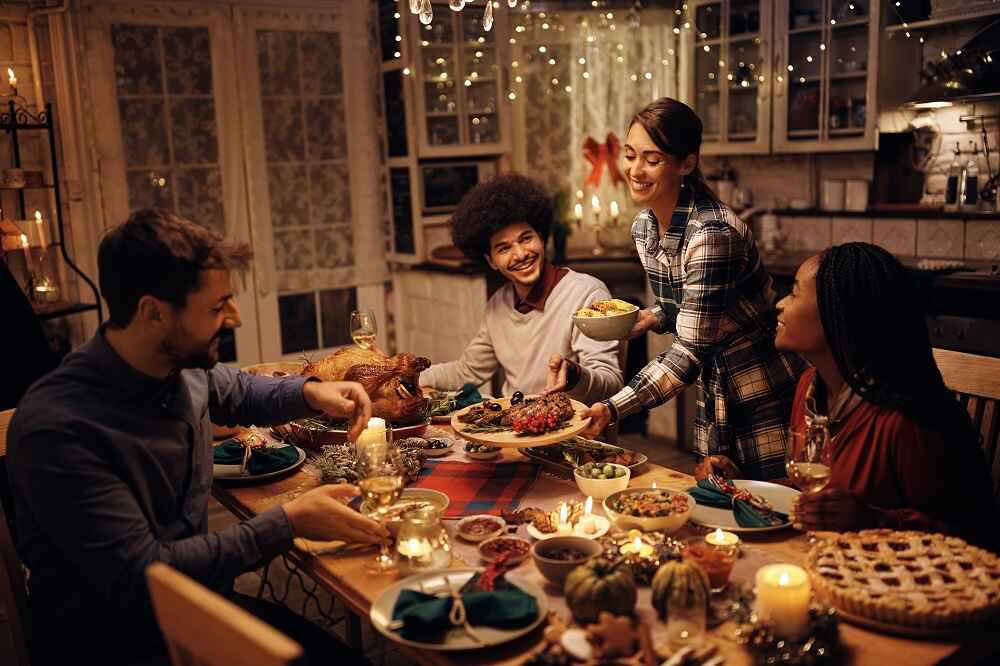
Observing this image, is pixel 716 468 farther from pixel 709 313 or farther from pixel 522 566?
pixel 522 566

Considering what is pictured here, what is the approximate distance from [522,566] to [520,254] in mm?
1455

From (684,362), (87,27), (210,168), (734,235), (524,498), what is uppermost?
(87,27)

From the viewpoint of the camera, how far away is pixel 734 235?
225 cm

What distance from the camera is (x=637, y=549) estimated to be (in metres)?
1.58

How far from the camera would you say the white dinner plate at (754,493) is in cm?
170

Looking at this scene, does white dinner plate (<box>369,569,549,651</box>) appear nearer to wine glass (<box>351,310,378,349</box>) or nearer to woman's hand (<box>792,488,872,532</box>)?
woman's hand (<box>792,488,872,532</box>)

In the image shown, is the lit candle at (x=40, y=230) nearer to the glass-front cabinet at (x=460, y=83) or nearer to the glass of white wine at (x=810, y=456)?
the glass-front cabinet at (x=460, y=83)

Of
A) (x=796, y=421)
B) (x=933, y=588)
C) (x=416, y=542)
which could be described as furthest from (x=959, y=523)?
(x=416, y=542)

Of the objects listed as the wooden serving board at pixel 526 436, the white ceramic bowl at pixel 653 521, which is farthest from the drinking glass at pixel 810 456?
the wooden serving board at pixel 526 436

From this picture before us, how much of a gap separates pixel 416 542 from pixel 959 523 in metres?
1.00

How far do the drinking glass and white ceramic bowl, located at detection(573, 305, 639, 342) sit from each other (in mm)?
768

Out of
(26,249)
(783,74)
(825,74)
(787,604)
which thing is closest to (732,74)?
(783,74)

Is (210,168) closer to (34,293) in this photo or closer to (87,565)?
(34,293)

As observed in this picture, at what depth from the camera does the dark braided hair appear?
5.49 feet
